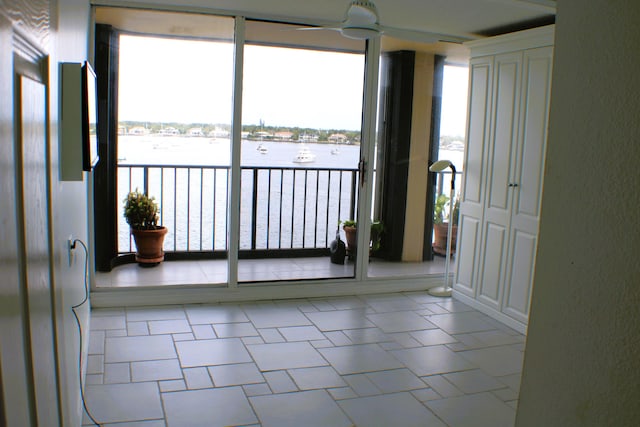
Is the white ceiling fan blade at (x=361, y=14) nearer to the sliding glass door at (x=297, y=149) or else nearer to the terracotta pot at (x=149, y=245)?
the sliding glass door at (x=297, y=149)

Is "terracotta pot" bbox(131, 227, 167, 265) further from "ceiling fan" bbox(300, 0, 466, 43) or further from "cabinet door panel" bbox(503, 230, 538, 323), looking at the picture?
"cabinet door panel" bbox(503, 230, 538, 323)

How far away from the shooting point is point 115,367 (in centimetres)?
337

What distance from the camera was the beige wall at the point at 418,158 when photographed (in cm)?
507

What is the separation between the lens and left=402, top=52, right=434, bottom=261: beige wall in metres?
5.07

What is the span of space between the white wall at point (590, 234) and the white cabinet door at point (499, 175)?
345 cm

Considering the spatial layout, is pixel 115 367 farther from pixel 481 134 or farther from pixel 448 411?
pixel 481 134

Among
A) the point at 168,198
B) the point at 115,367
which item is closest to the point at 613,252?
the point at 115,367

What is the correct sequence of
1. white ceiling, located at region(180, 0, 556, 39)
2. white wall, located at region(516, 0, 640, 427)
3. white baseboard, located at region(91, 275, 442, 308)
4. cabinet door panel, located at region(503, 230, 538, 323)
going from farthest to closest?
white baseboard, located at region(91, 275, 442, 308) < cabinet door panel, located at region(503, 230, 538, 323) < white ceiling, located at region(180, 0, 556, 39) < white wall, located at region(516, 0, 640, 427)

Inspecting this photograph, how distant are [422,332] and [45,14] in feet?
11.7

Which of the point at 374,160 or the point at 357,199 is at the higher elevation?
the point at 374,160

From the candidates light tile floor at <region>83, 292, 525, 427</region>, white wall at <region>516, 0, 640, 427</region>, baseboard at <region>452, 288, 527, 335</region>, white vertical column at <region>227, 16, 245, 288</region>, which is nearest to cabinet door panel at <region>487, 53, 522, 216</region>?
baseboard at <region>452, 288, 527, 335</region>

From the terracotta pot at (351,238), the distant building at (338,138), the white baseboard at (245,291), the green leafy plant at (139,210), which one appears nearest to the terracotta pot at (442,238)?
the white baseboard at (245,291)

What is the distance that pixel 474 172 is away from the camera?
15.8 feet

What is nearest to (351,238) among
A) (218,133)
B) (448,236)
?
(448,236)
